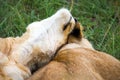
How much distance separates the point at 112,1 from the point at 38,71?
6.57 feet

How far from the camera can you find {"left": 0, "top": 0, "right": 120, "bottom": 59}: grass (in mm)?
3133

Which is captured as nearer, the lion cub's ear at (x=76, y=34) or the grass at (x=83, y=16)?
the lion cub's ear at (x=76, y=34)

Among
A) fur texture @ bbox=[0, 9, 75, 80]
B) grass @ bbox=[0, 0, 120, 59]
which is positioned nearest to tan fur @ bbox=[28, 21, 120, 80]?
fur texture @ bbox=[0, 9, 75, 80]

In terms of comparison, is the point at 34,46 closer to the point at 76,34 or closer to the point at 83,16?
the point at 76,34

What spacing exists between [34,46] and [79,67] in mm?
261

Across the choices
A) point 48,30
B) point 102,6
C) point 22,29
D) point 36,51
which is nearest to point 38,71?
point 36,51

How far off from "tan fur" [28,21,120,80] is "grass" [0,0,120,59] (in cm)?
123

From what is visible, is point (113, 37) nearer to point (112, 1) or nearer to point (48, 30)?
point (112, 1)

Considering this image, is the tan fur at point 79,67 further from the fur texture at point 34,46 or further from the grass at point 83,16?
the grass at point 83,16

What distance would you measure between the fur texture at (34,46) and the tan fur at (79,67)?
6 cm

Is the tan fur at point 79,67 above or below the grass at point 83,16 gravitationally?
above

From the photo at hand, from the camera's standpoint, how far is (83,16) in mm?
3473

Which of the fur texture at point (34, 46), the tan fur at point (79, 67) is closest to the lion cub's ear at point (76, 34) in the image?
the fur texture at point (34, 46)

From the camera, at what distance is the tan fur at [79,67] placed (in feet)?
5.33
